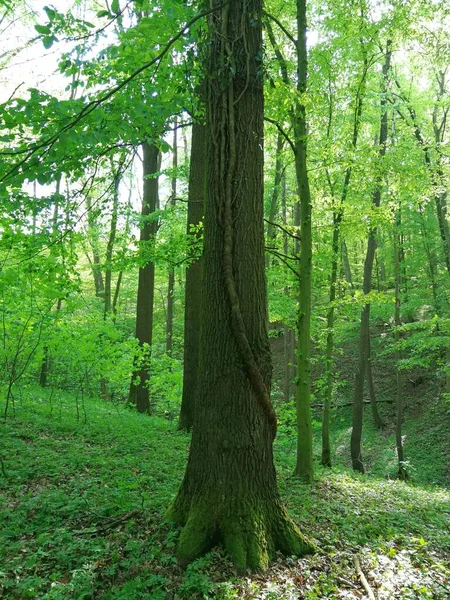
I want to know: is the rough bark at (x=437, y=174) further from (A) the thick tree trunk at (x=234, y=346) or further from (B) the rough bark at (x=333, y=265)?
(A) the thick tree trunk at (x=234, y=346)

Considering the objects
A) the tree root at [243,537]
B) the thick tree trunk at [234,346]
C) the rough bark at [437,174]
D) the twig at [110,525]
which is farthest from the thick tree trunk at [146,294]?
the tree root at [243,537]

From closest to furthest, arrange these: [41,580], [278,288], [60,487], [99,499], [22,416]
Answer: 1. [41,580]
2. [99,499]
3. [60,487]
4. [22,416]
5. [278,288]

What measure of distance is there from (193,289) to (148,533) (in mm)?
5314

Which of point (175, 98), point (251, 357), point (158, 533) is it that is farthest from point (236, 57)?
point (158, 533)

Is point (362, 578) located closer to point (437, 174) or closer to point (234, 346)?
point (234, 346)

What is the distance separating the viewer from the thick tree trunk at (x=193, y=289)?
8.11 meters

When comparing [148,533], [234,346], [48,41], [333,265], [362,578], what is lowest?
[362,578]

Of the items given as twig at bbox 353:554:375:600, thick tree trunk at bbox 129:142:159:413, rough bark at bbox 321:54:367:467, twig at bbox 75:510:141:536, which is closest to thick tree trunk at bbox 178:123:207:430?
rough bark at bbox 321:54:367:467

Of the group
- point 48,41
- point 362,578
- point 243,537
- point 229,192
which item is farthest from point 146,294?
point 362,578

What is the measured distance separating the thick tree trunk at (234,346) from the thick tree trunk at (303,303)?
10.1ft

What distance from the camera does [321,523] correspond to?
4246mm

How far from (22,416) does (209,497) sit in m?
5.35

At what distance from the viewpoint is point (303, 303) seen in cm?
671

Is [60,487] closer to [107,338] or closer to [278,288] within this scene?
Result: [107,338]
